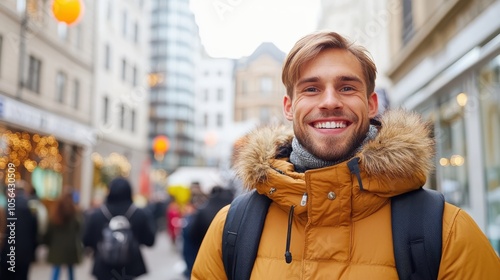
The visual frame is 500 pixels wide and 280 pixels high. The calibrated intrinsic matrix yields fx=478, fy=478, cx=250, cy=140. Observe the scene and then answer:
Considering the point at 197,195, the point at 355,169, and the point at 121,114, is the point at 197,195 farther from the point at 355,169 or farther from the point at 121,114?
the point at 121,114

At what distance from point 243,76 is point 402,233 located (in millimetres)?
19144

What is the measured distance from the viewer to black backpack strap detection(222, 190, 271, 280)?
1805 mm

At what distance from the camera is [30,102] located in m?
5.30

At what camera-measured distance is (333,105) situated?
1.74m

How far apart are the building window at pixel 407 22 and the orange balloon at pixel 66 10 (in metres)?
7.19

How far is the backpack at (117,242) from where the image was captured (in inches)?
213

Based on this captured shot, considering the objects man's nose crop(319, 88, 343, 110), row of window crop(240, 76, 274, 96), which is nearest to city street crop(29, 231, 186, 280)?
row of window crop(240, 76, 274, 96)

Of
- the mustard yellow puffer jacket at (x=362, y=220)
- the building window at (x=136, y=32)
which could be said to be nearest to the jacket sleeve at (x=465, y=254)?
the mustard yellow puffer jacket at (x=362, y=220)

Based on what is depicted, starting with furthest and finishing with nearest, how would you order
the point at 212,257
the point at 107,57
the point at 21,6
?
1. the point at 107,57
2. the point at 21,6
3. the point at 212,257

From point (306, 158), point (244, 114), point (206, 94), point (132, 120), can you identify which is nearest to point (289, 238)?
point (306, 158)

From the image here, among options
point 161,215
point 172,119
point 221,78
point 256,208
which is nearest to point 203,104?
point 221,78

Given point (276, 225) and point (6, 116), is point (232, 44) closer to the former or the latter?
point (6, 116)

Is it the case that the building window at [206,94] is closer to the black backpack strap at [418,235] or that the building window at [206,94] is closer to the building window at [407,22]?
the building window at [407,22]

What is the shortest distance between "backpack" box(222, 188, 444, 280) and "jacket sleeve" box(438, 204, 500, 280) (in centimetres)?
3
